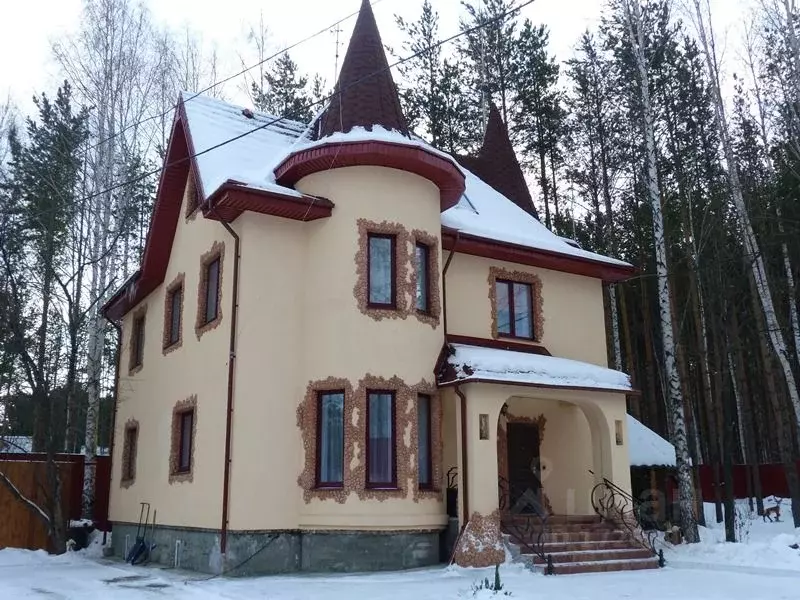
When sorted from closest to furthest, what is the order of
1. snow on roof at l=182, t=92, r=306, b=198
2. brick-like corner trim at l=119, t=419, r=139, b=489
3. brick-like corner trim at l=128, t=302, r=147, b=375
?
1. snow on roof at l=182, t=92, r=306, b=198
2. brick-like corner trim at l=119, t=419, r=139, b=489
3. brick-like corner trim at l=128, t=302, r=147, b=375

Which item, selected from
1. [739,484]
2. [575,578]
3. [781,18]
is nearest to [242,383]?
[575,578]

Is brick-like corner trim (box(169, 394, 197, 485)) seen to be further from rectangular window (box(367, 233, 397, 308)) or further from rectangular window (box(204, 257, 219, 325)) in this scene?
rectangular window (box(367, 233, 397, 308))

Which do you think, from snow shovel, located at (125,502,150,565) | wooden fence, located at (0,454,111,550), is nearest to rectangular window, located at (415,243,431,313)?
snow shovel, located at (125,502,150,565)

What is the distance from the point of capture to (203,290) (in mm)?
13398

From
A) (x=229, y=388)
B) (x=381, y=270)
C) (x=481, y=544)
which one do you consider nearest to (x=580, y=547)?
(x=481, y=544)

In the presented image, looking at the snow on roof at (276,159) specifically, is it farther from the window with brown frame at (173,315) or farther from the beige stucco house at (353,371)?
the window with brown frame at (173,315)

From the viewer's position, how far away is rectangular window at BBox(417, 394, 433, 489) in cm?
1185

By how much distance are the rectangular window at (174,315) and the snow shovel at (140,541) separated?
3.26m

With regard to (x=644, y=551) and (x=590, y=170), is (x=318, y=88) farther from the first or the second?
(x=644, y=551)

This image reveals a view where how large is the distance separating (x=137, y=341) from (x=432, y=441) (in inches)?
356

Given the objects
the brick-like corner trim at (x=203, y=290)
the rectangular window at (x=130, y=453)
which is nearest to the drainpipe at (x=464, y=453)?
the brick-like corner trim at (x=203, y=290)

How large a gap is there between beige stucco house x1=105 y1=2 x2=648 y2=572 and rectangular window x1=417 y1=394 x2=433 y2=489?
29mm

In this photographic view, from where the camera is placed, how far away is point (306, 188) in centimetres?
1255

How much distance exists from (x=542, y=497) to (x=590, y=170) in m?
14.0
